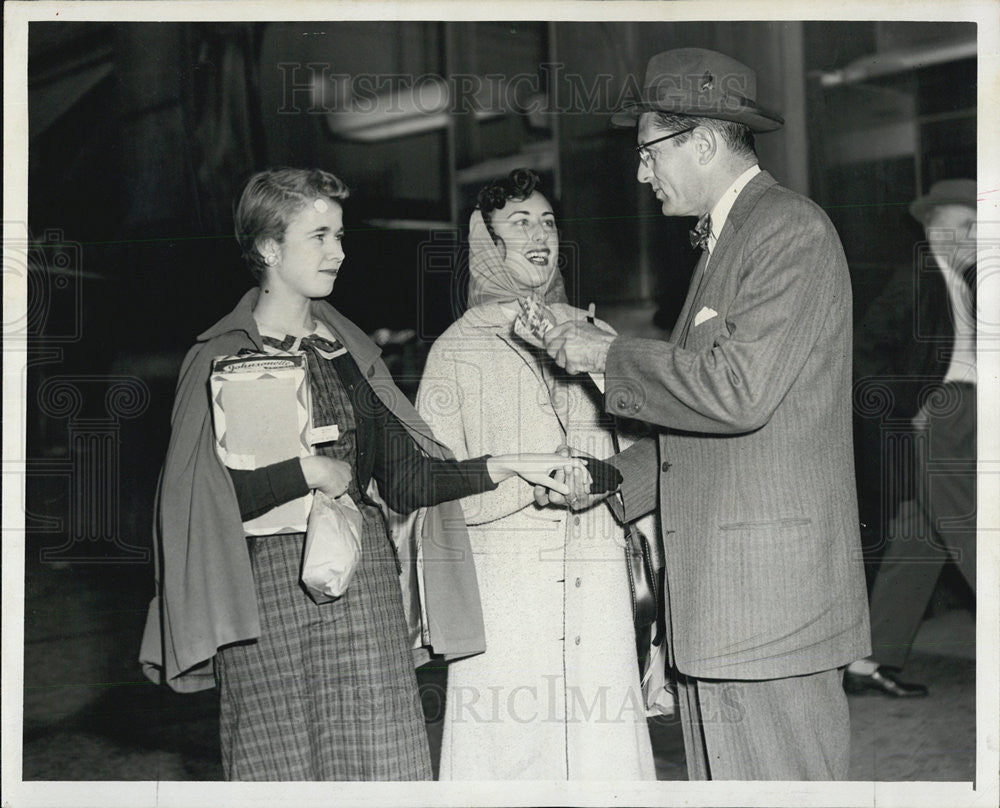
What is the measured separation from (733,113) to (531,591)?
6.22ft

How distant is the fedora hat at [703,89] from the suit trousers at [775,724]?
196 centimetres

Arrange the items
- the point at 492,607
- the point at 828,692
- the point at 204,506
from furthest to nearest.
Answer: the point at 492,607 → the point at 204,506 → the point at 828,692

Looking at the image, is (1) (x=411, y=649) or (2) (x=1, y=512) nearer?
(1) (x=411, y=649)

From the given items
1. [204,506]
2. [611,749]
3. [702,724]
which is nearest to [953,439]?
[702,724]

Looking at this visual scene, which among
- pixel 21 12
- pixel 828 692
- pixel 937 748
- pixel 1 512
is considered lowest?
pixel 937 748

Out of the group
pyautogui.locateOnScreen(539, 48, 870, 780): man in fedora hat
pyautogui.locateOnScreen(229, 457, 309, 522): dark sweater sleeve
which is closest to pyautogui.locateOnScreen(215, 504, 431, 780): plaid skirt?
pyautogui.locateOnScreen(229, 457, 309, 522): dark sweater sleeve

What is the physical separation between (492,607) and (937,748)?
188 cm

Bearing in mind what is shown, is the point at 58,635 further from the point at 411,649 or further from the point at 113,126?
the point at 113,126

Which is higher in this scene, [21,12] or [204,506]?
[21,12]

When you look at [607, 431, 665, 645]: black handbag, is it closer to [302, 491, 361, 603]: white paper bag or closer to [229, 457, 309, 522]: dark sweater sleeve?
[302, 491, 361, 603]: white paper bag

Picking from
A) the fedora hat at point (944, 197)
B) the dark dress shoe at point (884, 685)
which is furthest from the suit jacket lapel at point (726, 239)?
the dark dress shoe at point (884, 685)

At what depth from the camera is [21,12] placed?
4.14 meters

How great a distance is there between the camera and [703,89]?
369 cm

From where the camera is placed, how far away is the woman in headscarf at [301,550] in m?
3.63
